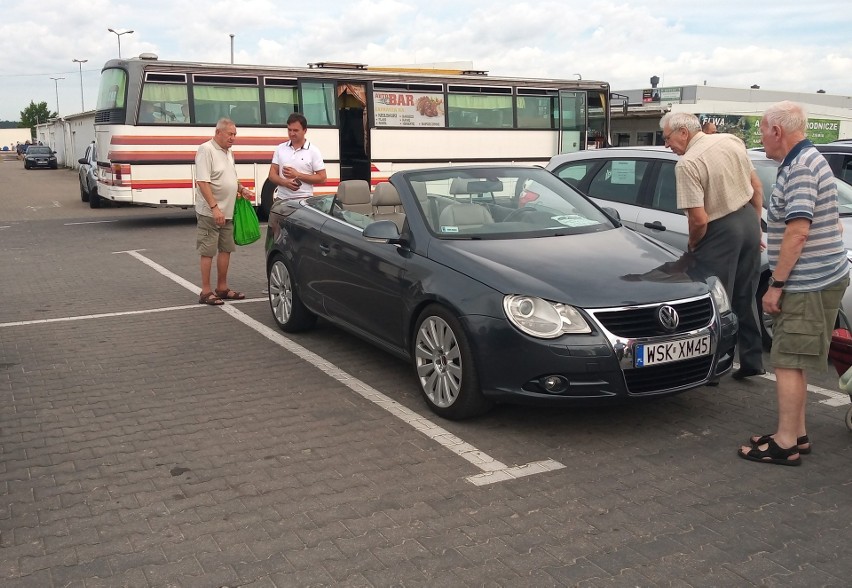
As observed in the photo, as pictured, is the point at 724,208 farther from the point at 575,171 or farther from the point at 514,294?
the point at 575,171

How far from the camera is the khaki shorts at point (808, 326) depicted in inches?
168

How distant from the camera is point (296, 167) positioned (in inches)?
332

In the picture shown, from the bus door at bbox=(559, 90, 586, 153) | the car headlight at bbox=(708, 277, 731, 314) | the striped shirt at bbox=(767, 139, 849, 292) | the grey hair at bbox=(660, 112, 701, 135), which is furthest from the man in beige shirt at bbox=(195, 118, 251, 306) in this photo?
the bus door at bbox=(559, 90, 586, 153)

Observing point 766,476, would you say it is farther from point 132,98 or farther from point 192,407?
point 132,98

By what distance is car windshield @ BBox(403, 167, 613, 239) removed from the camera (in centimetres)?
561

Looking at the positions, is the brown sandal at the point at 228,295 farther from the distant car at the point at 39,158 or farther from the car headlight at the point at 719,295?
the distant car at the point at 39,158

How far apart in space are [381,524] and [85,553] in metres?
1.22

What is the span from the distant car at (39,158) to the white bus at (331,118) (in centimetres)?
3920

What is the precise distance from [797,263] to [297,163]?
17.6 feet

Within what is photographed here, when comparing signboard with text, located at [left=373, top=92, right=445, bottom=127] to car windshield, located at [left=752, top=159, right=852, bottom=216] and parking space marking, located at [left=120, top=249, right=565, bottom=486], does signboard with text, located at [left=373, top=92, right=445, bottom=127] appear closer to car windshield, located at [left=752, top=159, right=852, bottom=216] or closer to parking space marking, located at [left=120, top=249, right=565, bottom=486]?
parking space marking, located at [left=120, top=249, right=565, bottom=486]

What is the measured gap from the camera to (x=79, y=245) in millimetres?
14156

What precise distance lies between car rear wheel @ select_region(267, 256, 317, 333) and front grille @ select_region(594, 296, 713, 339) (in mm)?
3264

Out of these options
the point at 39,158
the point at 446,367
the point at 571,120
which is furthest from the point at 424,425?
the point at 39,158

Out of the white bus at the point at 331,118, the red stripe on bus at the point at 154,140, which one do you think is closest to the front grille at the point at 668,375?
A: the red stripe on bus at the point at 154,140
